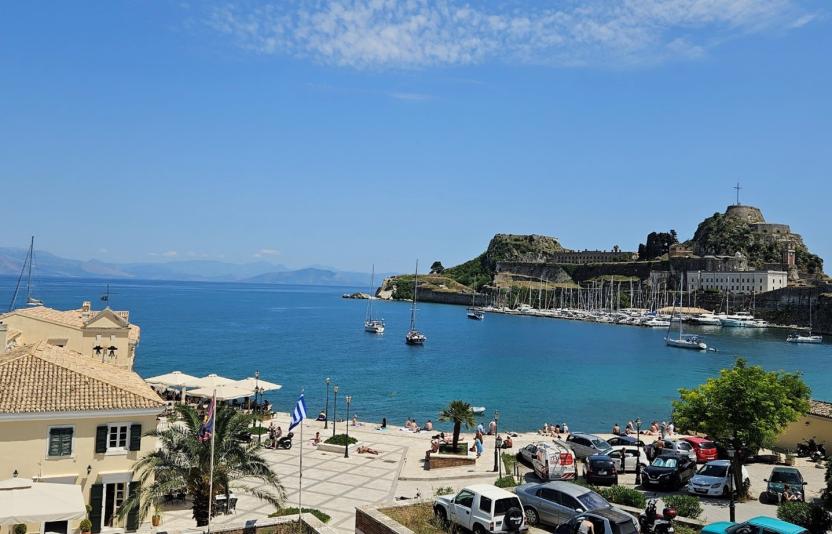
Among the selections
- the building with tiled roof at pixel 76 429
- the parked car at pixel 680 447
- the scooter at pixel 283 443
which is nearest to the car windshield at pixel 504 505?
the building with tiled roof at pixel 76 429

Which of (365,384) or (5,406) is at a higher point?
(5,406)

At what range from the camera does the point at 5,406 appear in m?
15.8

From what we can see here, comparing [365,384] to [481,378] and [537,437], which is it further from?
[537,437]

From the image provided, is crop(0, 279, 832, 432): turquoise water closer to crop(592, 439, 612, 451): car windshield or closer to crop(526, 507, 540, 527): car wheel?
crop(592, 439, 612, 451): car windshield

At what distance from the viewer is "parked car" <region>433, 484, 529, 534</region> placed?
42.6 feet

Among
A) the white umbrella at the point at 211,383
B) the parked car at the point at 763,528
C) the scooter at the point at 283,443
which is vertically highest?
the parked car at the point at 763,528

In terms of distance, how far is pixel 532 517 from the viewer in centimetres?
1450

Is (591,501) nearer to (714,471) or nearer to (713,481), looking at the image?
(713,481)

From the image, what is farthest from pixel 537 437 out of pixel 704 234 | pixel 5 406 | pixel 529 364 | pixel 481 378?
pixel 704 234

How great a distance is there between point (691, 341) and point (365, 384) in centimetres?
6907

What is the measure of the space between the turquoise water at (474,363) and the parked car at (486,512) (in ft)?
99.1

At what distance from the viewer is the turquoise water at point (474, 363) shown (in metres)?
50.7

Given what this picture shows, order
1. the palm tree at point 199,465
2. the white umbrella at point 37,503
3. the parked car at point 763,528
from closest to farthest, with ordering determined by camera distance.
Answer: the white umbrella at point 37,503 < the parked car at point 763,528 < the palm tree at point 199,465

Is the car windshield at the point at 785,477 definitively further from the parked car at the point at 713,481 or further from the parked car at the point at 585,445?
the parked car at the point at 585,445
